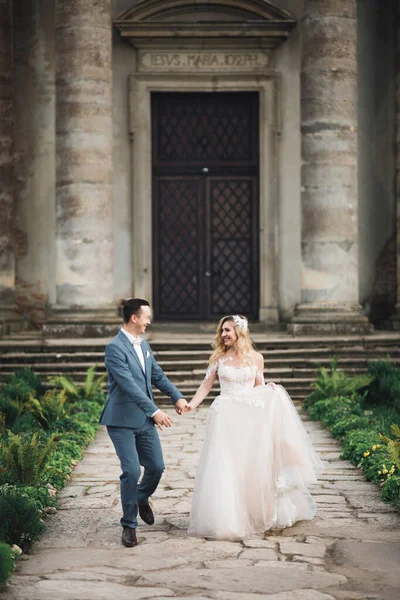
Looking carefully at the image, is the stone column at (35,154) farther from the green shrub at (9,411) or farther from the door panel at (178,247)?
the green shrub at (9,411)

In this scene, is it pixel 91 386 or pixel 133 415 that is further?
pixel 91 386

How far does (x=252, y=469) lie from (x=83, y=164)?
9551 mm

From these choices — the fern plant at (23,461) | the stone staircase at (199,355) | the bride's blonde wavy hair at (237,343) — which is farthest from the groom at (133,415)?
the stone staircase at (199,355)

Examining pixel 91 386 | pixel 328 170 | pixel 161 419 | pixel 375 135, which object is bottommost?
pixel 91 386

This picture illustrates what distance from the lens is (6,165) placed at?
58.9 ft

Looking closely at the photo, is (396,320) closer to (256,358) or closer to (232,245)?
(232,245)

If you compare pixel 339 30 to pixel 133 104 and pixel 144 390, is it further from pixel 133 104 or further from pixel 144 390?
pixel 144 390

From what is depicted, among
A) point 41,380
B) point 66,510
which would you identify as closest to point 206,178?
point 41,380

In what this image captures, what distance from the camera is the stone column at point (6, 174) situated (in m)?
17.9

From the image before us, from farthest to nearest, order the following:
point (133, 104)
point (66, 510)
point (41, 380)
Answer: point (133, 104) < point (41, 380) < point (66, 510)

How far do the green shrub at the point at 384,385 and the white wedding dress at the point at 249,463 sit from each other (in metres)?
5.11

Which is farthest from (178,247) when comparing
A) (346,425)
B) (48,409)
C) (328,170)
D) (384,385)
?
(346,425)

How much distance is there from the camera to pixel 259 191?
61.3ft

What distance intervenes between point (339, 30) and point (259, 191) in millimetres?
3251
